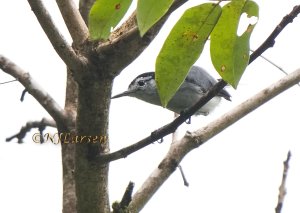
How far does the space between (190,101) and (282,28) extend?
2.95 m

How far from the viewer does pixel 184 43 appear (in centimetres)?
121

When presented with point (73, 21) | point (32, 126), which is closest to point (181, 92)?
point (32, 126)

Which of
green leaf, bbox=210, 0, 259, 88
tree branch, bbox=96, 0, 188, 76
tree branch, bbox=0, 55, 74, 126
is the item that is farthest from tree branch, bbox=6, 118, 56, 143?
green leaf, bbox=210, 0, 259, 88

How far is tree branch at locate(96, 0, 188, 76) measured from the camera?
179 centimetres

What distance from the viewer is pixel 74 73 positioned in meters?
1.84

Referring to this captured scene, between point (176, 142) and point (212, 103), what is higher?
point (212, 103)

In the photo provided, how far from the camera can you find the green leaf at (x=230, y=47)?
1193mm

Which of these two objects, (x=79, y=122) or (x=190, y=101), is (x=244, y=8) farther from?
(x=190, y=101)

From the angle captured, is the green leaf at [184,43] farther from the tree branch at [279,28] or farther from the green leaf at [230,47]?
the tree branch at [279,28]

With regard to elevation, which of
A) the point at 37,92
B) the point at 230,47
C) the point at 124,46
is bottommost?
the point at 230,47

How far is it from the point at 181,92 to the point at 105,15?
2990mm

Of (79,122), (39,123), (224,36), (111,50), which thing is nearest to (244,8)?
(224,36)

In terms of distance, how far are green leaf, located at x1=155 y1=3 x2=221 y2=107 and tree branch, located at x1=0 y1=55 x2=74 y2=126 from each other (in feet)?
4.32

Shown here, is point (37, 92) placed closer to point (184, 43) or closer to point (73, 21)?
point (73, 21)
